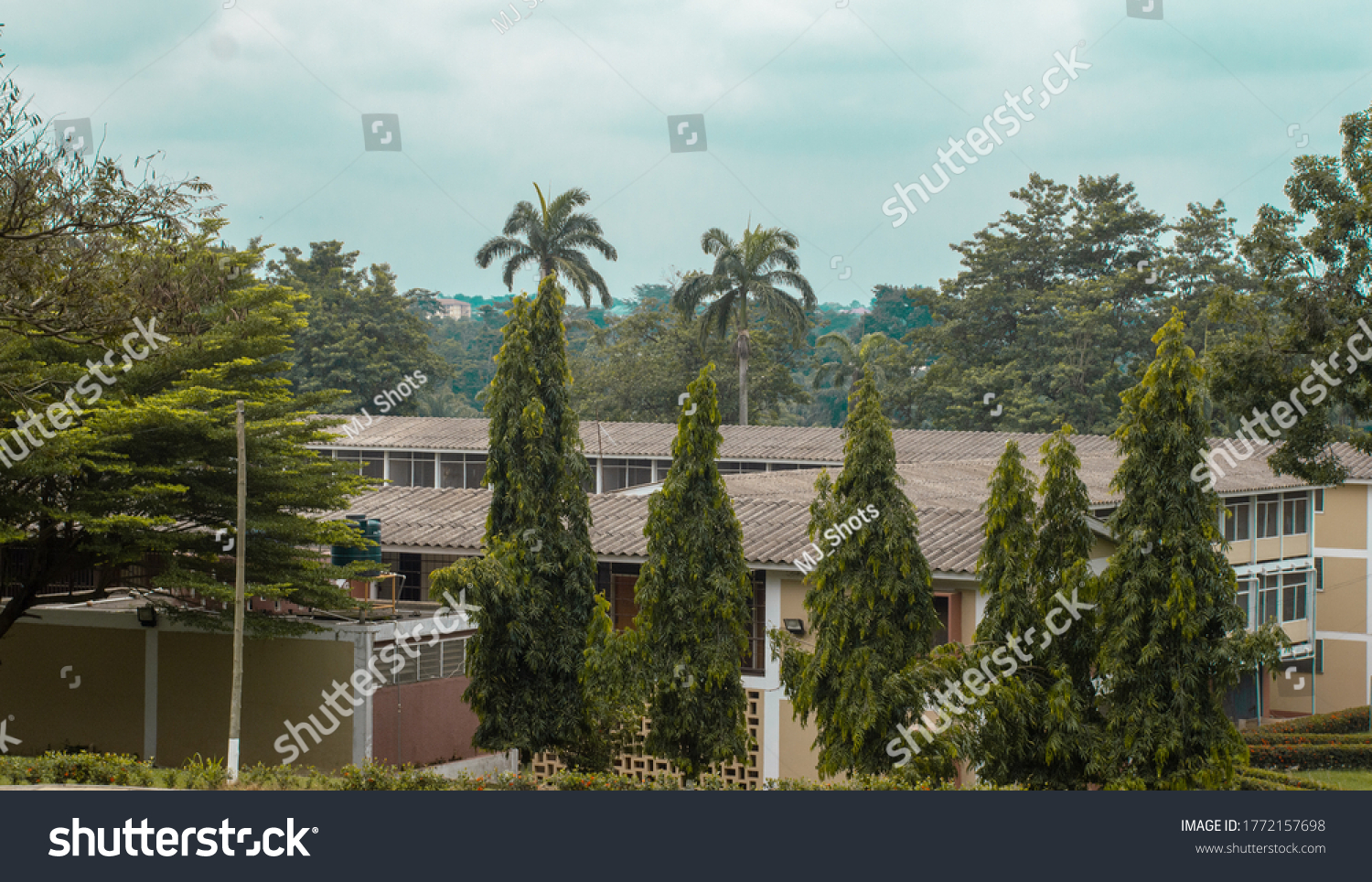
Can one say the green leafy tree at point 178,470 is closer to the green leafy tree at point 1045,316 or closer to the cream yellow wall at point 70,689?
the cream yellow wall at point 70,689

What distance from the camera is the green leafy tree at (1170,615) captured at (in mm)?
13000

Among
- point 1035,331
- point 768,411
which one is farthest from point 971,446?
point 768,411

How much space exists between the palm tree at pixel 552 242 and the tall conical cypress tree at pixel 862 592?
3323 centimetres

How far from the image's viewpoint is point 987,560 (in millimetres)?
13781

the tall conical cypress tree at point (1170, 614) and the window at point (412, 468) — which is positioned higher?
the window at point (412, 468)

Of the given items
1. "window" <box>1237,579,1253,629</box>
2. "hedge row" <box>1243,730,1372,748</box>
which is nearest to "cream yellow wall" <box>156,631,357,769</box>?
"hedge row" <box>1243,730,1372,748</box>

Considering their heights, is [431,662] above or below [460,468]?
below

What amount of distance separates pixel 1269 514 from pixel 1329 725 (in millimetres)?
5445

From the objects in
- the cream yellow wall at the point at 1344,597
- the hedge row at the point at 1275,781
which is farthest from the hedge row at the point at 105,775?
the cream yellow wall at the point at 1344,597

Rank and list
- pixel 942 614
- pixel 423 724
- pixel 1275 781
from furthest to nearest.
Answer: pixel 1275 781 → pixel 423 724 → pixel 942 614

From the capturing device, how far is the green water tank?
775 inches

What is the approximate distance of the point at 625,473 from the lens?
38.5 meters
